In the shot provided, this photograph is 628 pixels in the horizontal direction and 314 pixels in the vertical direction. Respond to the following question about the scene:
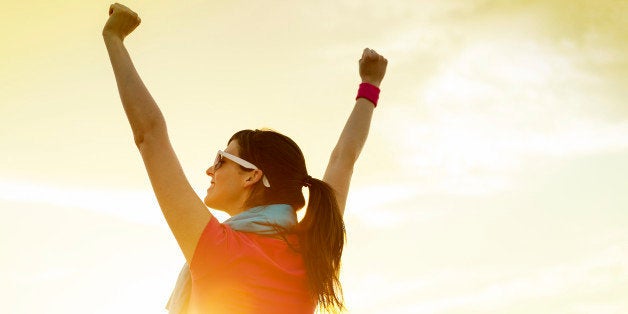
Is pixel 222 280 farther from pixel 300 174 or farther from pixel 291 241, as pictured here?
pixel 300 174

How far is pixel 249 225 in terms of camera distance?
3.63m

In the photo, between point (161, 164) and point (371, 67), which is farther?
point (371, 67)

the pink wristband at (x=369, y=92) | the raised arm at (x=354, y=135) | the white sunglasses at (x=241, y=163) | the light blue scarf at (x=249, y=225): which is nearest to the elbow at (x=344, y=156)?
the raised arm at (x=354, y=135)

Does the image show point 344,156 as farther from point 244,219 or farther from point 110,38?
point 110,38

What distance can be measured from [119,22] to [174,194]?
42.4 inches

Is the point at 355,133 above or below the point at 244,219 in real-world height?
above

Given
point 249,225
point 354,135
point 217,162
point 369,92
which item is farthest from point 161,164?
point 369,92

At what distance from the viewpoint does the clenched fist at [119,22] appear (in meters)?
3.59

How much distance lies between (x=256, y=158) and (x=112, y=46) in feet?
3.56

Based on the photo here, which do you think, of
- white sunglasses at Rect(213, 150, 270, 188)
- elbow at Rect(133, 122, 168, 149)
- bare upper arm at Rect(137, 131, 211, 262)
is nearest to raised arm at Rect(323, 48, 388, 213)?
white sunglasses at Rect(213, 150, 270, 188)

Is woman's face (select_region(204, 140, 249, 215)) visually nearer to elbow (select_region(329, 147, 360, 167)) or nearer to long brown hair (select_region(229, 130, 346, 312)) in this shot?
long brown hair (select_region(229, 130, 346, 312))

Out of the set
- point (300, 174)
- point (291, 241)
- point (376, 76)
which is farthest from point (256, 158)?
point (376, 76)

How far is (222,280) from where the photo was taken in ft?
10.8

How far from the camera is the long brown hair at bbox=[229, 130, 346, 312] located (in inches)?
146
